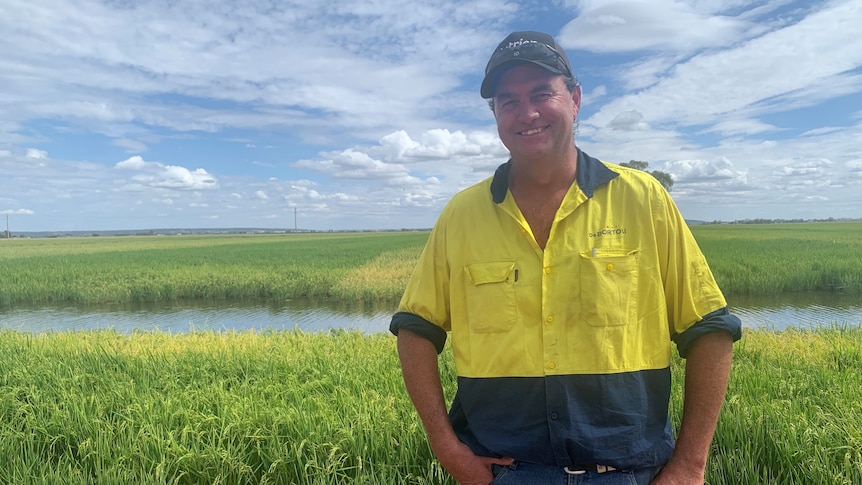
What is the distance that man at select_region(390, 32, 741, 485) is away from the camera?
5.90 feet

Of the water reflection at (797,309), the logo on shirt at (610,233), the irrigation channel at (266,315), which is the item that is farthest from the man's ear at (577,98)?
the water reflection at (797,309)

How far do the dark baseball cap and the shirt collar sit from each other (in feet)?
1.11

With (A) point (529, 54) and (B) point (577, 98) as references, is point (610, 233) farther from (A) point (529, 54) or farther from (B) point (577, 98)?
(A) point (529, 54)

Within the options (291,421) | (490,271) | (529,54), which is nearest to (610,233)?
(490,271)

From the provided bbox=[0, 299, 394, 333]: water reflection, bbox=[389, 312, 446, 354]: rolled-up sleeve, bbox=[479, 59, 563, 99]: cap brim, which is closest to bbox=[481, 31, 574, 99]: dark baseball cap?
bbox=[479, 59, 563, 99]: cap brim

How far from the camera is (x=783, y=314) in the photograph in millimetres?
13789

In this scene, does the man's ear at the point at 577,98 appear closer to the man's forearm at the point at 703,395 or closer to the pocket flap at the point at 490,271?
the pocket flap at the point at 490,271

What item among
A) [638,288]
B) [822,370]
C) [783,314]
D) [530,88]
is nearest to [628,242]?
[638,288]

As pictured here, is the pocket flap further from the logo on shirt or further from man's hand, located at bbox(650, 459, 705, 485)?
man's hand, located at bbox(650, 459, 705, 485)

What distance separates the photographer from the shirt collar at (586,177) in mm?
1911

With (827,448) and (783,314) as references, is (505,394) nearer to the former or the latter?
(827,448)

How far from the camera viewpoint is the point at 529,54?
6.31ft

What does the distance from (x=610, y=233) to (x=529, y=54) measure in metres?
0.72

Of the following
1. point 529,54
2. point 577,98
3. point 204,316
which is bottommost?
point 204,316
